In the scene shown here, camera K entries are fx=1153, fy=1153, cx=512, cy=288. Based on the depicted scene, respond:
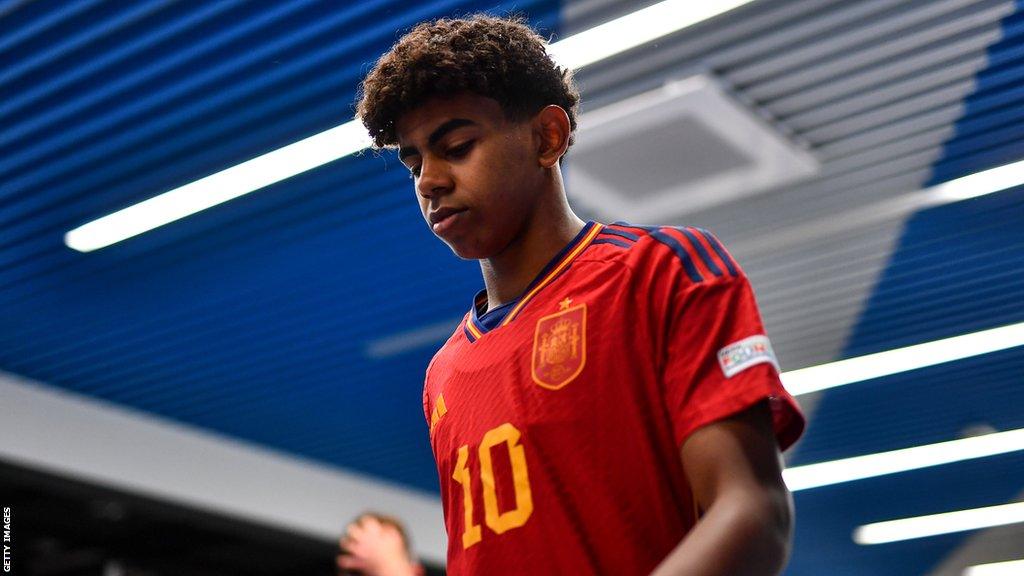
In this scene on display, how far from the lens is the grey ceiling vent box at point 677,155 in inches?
177

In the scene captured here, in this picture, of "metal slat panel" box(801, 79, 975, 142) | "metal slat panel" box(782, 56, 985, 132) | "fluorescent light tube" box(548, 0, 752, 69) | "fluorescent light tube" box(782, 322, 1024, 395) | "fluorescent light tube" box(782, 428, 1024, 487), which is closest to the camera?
"fluorescent light tube" box(548, 0, 752, 69)

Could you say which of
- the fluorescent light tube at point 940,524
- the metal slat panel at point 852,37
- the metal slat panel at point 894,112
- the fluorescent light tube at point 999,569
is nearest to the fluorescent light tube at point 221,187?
the metal slat panel at point 852,37

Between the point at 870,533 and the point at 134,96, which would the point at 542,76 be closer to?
the point at 134,96

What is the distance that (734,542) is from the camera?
87 cm

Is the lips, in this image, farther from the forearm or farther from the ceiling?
the ceiling

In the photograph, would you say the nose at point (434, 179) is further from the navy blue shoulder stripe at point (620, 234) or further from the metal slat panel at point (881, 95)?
the metal slat panel at point (881, 95)

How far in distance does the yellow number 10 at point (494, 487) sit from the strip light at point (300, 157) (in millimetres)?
2817

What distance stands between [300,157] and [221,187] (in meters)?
0.45

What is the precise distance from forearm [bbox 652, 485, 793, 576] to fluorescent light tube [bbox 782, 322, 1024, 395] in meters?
6.13

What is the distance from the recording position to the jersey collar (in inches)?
46.9

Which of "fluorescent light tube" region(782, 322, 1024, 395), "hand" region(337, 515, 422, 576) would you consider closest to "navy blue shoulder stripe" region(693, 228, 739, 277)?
"hand" region(337, 515, 422, 576)

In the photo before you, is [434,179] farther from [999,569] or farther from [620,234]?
[999,569]

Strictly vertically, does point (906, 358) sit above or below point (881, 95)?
below

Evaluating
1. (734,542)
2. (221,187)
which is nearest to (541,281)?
(734,542)
